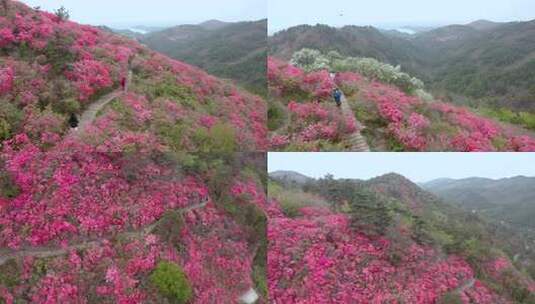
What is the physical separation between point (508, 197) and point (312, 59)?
68.9 ft

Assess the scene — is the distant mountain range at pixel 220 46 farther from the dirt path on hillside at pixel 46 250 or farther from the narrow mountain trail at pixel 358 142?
the dirt path on hillside at pixel 46 250

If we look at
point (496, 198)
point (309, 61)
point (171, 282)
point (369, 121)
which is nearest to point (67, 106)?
point (171, 282)

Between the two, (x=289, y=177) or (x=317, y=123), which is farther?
(x=289, y=177)

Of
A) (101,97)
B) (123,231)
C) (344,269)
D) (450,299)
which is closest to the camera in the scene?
(123,231)

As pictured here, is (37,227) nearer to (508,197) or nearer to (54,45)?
(54,45)

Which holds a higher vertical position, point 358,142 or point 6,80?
point 6,80

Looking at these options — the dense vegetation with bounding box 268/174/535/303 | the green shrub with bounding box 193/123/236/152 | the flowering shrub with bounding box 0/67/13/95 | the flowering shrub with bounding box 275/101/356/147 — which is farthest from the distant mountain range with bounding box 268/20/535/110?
the flowering shrub with bounding box 0/67/13/95

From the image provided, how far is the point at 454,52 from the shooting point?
5659 cm

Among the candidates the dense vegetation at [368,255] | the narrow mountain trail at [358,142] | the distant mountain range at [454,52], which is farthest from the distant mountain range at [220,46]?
the narrow mountain trail at [358,142]

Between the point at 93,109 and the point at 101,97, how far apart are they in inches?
60.4

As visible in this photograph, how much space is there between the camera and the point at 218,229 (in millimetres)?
16906

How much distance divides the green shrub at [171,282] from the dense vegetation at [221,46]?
20547mm

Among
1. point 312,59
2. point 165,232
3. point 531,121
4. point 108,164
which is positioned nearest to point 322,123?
point 165,232

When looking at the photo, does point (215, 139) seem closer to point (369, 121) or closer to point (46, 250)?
point (369, 121)
